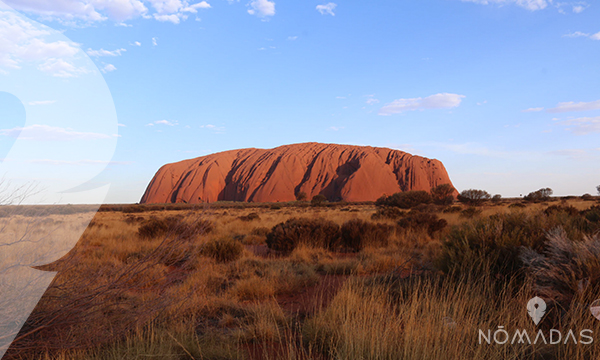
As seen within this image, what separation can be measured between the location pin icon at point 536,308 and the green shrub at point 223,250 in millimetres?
7056

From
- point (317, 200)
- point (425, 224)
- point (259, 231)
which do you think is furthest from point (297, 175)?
point (425, 224)

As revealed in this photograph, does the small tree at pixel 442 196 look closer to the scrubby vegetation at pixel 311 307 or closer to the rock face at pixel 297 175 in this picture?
the rock face at pixel 297 175

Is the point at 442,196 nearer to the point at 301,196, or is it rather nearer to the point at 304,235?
the point at 301,196

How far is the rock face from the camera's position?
69312 millimetres

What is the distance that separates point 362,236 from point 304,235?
201cm

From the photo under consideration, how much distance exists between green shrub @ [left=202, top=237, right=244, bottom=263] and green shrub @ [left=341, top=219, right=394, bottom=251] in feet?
12.6

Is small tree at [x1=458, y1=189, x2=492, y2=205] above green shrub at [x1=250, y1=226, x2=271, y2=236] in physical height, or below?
above

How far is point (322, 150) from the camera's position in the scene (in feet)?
262

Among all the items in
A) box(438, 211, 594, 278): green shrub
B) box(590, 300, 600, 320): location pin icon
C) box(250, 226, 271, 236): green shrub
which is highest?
box(438, 211, 594, 278): green shrub

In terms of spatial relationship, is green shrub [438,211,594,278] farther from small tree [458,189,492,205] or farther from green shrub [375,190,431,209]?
small tree [458,189,492,205]

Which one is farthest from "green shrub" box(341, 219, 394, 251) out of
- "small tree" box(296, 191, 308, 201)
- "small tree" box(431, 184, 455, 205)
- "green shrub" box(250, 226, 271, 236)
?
"small tree" box(296, 191, 308, 201)

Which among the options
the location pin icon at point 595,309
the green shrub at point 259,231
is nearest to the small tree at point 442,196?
the green shrub at point 259,231

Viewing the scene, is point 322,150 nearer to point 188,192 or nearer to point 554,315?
point 188,192

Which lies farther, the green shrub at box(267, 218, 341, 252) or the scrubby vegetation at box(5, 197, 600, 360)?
the green shrub at box(267, 218, 341, 252)
